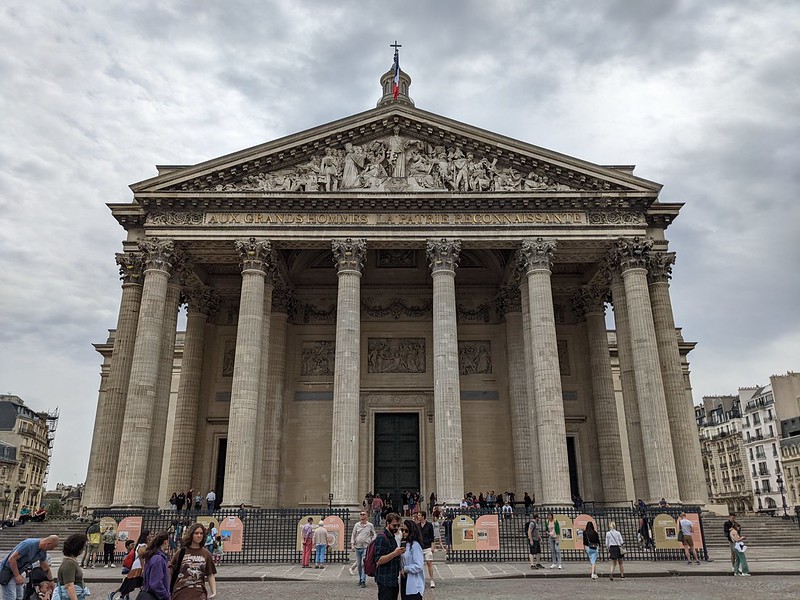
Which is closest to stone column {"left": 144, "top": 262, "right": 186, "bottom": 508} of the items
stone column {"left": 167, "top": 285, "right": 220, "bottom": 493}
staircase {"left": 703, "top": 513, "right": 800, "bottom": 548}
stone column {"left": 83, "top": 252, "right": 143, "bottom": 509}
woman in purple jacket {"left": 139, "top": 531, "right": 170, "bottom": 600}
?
stone column {"left": 83, "top": 252, "right": 143, "bottom": 509}

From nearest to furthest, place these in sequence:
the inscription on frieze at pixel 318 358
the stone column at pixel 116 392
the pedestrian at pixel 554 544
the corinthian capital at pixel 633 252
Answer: the pedestrian at pixel 554 544 → the stone column at pixel 116 392 → the corinthian capital at pixel 633 252 → the inscription on frieze at pixel 318 358

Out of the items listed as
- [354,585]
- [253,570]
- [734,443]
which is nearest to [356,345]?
[253,570]

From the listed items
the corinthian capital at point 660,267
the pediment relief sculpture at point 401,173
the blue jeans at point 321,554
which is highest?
the pediment relief sculpture at point 401,173

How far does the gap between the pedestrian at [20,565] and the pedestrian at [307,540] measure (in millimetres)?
10453

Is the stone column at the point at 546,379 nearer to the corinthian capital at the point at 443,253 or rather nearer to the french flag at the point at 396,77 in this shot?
the corinthian capital at the point at 443,253

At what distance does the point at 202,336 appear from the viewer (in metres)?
30.0

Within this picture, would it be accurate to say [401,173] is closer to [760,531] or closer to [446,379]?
[446,379]

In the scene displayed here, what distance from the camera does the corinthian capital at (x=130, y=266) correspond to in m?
25.7

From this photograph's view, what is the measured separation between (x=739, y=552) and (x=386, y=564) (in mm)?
10776

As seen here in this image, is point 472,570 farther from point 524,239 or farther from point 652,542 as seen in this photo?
point 524,239

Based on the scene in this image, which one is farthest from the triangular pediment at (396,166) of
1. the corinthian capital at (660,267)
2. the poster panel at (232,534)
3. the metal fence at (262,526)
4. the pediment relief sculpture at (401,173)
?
the poster panel at (232,534)

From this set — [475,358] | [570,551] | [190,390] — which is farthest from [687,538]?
[190,390]

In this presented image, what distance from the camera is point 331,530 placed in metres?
17.8

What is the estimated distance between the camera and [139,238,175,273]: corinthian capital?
24.6 m
